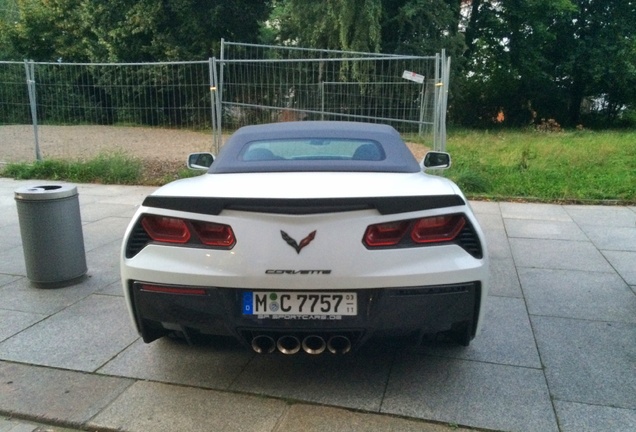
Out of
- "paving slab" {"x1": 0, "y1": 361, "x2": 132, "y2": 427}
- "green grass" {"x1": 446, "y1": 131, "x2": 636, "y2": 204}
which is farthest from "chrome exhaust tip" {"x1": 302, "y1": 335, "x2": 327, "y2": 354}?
"green grass" {"x1": 446, "y1": 131, "x2": 636, "y2": 204}

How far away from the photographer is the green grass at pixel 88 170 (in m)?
10.3

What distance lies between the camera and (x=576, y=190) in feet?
29.8

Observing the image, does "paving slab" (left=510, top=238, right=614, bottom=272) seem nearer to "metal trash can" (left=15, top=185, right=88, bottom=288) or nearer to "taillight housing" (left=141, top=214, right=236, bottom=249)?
"taillight housing" (left=141, top=214, right=236, bottom=249)

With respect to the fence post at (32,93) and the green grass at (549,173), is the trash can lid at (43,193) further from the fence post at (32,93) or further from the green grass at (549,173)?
the fence post at (32,93)

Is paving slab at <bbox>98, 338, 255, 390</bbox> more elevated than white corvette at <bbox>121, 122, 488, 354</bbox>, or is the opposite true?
white corvette at <bbox>121, 122, 488, 354</bbox>

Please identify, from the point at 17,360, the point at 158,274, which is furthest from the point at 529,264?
the point at 17,360

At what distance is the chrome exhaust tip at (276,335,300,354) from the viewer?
290 cm

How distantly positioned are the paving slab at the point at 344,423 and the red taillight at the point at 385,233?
89 cm

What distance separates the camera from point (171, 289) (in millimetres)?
2867

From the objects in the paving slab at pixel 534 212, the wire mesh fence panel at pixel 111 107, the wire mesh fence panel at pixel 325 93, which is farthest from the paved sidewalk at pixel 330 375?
the wire mesh fence panel at pixel 111 107

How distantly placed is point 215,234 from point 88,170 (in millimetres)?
8662

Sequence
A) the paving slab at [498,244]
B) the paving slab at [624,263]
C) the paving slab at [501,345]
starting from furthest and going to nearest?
the paving slab at [498,244] → the paving slab at [624,263] → the paving slab at [501,345]

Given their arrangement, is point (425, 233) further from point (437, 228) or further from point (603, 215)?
point (603, 215)

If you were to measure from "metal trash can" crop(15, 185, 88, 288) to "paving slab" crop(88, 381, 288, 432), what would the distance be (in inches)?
81.3
